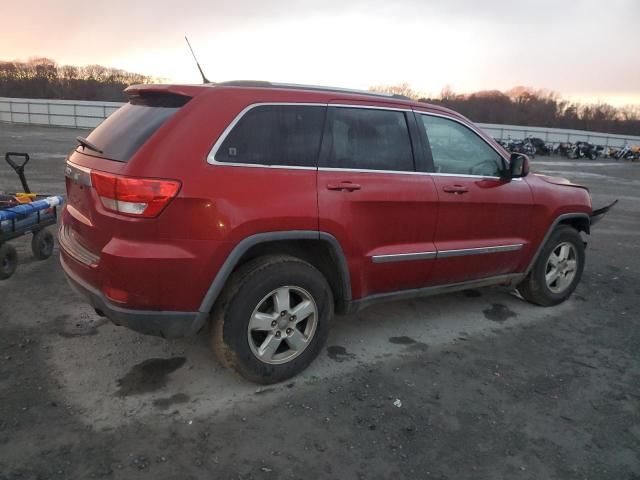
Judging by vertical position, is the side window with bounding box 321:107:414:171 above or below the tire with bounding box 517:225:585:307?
above

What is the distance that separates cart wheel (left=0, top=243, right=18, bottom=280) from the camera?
4949 millimetres

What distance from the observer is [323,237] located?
3.30 metres

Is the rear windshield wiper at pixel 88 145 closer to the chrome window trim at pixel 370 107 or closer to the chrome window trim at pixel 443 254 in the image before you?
the chrome window trim at pixel 370 107

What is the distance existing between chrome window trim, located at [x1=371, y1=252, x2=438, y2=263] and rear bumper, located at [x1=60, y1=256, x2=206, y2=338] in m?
1.32

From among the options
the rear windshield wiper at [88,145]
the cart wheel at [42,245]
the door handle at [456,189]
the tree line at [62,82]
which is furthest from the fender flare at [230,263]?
the tree line at [62,82]

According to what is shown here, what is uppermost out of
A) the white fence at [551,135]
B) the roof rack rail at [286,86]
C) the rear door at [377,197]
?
the white fence at [551,135]

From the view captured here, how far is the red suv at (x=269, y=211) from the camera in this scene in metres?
2.86

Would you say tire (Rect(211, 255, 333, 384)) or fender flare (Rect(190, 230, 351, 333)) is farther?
tire (Rect(211, 255, 333, 384))

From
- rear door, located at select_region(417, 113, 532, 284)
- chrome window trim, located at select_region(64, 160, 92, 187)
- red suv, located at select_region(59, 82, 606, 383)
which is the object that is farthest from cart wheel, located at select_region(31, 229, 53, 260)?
rear door, located at select_region(417, 113, 532, 284)

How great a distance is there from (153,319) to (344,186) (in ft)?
4.78

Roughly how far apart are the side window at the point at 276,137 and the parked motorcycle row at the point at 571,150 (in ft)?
94.8

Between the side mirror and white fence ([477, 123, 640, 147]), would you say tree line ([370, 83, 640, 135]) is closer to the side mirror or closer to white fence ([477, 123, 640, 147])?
white fence ([477, 123, 640, 147])

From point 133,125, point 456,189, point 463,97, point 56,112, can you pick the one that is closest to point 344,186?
point 456,189

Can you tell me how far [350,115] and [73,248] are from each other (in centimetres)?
205
